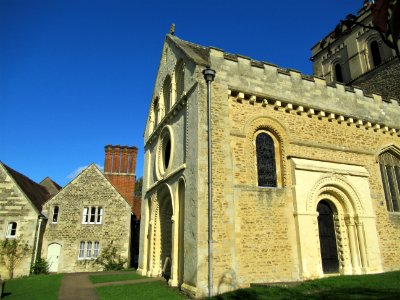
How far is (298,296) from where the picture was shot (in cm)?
838

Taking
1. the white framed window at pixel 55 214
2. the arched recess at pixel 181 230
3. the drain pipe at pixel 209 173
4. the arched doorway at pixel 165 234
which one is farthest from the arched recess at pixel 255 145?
the white framed window at pixel 55 214

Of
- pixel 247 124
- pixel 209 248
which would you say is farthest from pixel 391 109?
pixel 209 248

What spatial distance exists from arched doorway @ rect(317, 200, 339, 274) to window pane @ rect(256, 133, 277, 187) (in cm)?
250

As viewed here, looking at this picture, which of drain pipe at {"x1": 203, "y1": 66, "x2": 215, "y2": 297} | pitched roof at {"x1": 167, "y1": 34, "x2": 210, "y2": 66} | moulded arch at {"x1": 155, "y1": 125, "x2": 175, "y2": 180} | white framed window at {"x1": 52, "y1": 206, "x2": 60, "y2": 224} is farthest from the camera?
white framed window at {"x1": 52, "y1": 206, "x2": 60, "y2": 224}

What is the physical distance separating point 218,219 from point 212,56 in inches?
246

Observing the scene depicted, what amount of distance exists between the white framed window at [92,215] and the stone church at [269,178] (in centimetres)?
800

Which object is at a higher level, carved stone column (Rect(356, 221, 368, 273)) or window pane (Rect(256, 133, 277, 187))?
window pane (Rect(256, 133, 277, 187))

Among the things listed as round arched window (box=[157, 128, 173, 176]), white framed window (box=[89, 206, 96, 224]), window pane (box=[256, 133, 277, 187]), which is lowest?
white framed window (box=[89, 206, 96, 224])

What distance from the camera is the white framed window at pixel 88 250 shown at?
21.7 meters

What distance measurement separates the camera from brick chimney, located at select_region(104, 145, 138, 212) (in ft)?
90.0

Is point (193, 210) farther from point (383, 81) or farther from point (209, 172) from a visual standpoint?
point (383, 81)

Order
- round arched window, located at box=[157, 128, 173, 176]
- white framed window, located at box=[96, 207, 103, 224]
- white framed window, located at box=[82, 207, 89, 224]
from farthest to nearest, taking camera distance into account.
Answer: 1. white framed window, located at box=[96, 207, 103, 224]
2. white framed window, located at box=[82, 207, 89, 224]
3. round arched window, located at box=[157, 128, 173, 176]

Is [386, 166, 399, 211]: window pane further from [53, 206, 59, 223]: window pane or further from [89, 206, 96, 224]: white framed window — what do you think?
[53, 206, 59, 223]: window pane

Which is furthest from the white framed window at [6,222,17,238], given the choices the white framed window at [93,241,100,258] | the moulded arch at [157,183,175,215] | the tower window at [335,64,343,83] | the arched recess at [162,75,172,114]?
the tower window at [335,64,343,83]
